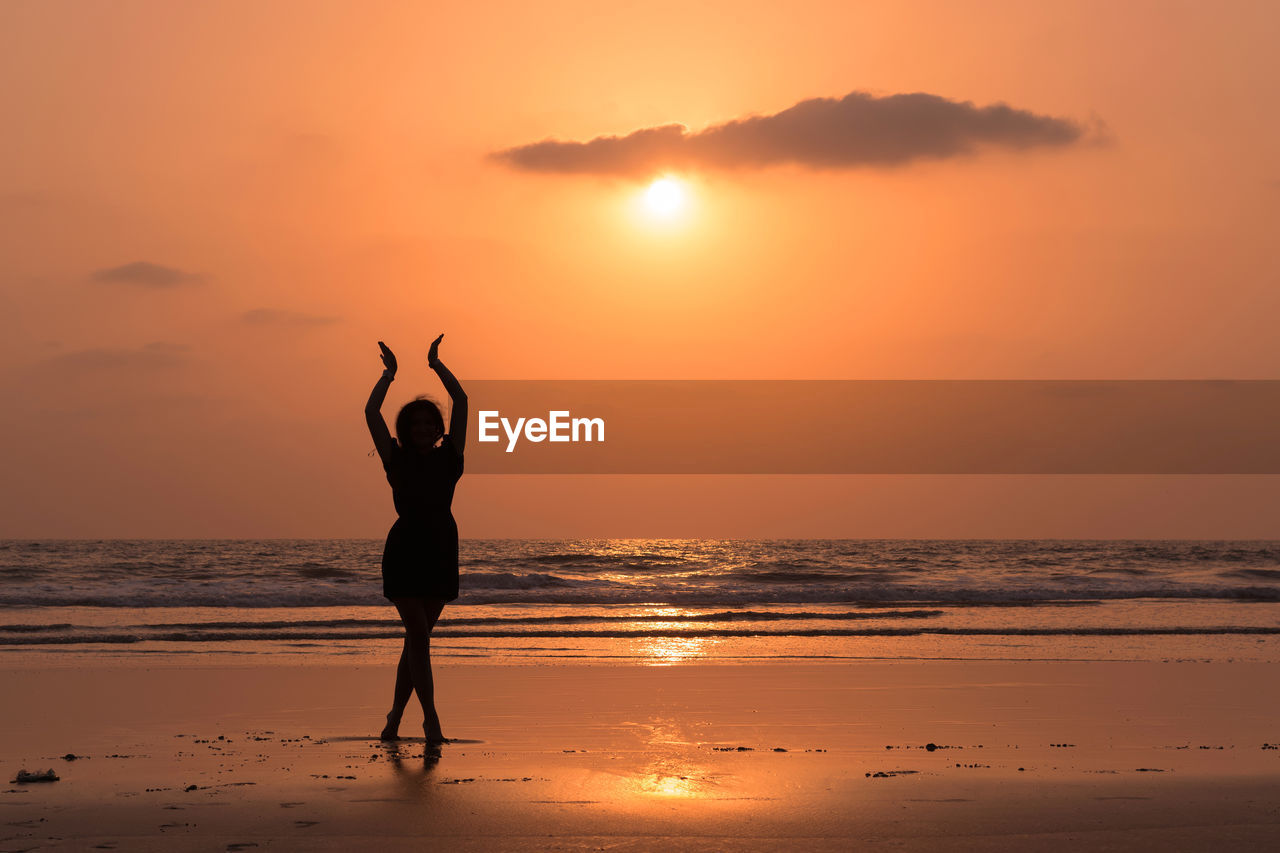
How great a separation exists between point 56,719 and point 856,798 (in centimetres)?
588

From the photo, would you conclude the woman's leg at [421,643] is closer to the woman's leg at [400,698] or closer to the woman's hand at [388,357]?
the woman's leg at [400,698]

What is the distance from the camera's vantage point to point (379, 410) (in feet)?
19.8

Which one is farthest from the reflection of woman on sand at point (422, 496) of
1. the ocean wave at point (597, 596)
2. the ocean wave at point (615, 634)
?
the ocean wave at point (597, 596)

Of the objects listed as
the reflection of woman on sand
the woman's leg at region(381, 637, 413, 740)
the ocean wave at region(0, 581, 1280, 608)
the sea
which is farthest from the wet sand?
the ocean wave at region(0, 581, 1280, 608)

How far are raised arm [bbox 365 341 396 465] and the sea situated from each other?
20.7 feet

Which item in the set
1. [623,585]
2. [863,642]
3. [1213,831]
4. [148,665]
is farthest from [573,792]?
[623,585]

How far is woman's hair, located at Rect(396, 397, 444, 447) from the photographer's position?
6160mm

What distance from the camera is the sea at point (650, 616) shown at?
43.5 ft

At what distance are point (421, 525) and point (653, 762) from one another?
1784mm

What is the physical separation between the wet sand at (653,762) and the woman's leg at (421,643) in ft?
0.64

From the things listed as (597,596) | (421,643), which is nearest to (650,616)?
(597,596)

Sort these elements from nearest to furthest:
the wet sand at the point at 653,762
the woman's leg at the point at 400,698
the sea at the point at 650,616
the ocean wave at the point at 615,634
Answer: the wet sand at the point at 653,762 → the woman's leg at the point at 400,698 → the sea at the point at 650,616 → the ocean wave at the point at 615,634

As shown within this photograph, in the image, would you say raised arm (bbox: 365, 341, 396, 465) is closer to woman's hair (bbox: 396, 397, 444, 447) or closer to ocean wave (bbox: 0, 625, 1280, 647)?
woman's hair (bbox: 396, 397, 444, 447)

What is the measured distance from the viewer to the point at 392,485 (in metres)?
6.18
